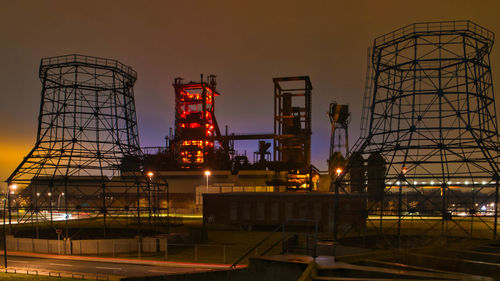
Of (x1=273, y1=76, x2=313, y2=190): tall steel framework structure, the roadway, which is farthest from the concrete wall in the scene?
(x1=273, y1=76, x2=313, y2=190): tall steel framework structure

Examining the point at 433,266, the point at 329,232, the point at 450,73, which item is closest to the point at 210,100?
the point at 329,232

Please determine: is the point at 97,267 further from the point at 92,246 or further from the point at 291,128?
the point at 291,128

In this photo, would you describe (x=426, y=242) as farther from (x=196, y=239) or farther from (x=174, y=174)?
(x=174, y=174)

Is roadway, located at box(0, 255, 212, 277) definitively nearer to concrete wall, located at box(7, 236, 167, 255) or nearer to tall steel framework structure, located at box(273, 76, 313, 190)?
concrete wall, located at box(7, 236, 167, 255)

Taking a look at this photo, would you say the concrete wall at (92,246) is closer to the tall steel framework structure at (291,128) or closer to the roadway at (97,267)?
the roadway at (97,267)

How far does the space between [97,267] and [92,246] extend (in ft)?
17.6

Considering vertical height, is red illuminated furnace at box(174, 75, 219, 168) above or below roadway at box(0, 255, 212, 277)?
above

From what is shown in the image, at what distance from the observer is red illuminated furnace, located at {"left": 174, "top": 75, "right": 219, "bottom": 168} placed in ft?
298

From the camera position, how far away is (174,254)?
93.2ft

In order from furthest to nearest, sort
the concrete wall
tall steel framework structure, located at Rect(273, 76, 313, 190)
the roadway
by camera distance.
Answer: tall steel framework structure, located at Rect(273, 76, 313, 190)
the concrete wall
the roadway

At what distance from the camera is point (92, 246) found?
28.8 m

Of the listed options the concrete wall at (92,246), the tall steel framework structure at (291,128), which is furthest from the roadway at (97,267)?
the tall steel framework structure at (291,128)

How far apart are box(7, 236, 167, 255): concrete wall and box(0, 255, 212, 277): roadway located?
1829mm

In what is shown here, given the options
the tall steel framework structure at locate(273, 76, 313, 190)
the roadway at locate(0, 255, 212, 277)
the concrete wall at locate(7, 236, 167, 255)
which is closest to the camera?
the roadway at locate(0, 255, 212, 277)
